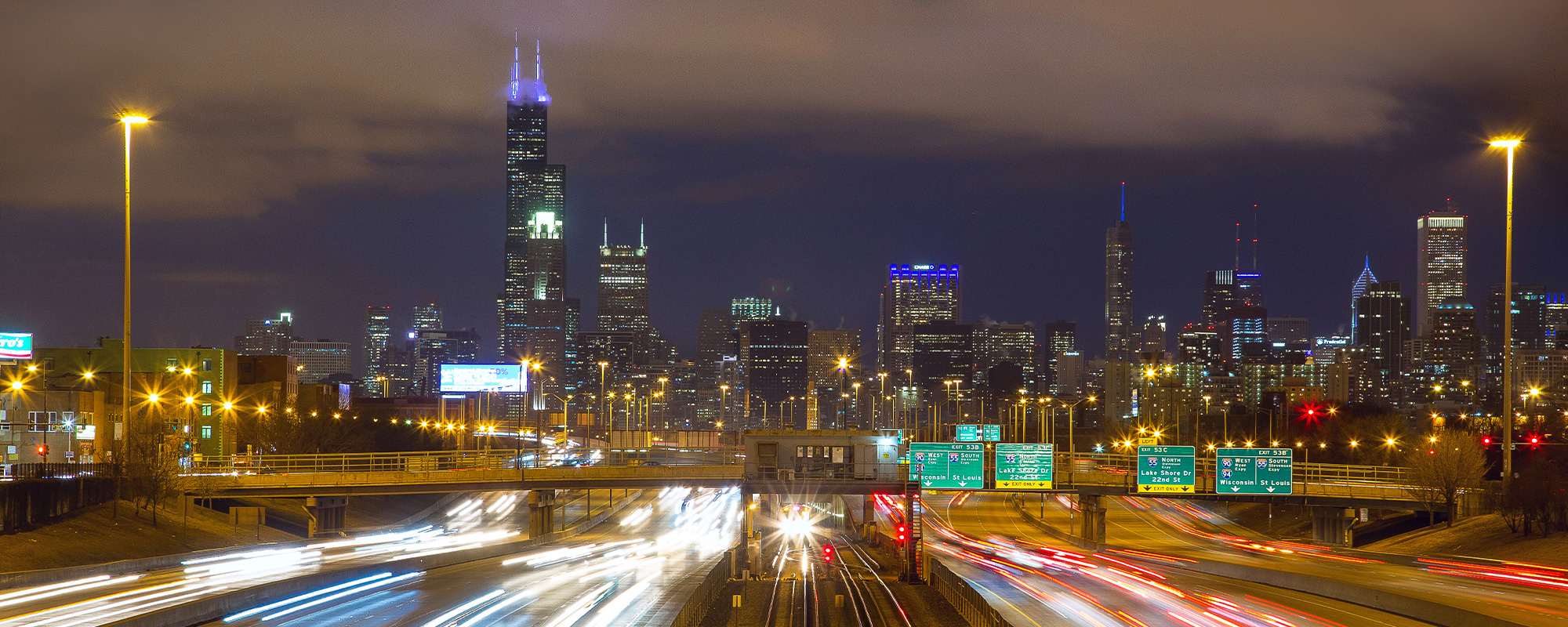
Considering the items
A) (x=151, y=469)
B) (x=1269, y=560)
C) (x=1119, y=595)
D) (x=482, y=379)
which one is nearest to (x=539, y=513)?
(x=151, y=469)

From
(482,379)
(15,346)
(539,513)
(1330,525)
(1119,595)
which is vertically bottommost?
(1330,525)

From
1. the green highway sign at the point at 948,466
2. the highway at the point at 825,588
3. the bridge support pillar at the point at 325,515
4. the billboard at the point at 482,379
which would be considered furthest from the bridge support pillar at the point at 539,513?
the billboard at the point at 482,379

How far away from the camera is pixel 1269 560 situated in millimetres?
60969

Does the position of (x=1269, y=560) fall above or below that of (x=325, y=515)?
below

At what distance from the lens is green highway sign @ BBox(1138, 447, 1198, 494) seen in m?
59.3

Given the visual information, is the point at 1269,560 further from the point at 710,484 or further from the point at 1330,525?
the point at 710,484

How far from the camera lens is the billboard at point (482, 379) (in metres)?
138

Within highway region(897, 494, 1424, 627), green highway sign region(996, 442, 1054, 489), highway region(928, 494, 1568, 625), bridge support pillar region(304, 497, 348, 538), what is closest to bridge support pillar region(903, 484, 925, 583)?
highway region(897, 494, 1424, 627)

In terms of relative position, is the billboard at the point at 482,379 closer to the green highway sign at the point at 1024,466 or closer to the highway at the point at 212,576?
the highway at the point at 212,576

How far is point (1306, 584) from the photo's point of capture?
4347 centimetres

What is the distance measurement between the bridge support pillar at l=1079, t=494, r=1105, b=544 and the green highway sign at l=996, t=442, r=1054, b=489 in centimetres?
1276

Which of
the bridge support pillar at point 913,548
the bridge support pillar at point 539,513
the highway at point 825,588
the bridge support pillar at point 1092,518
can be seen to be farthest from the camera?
the bridge support pillar at point 539,513

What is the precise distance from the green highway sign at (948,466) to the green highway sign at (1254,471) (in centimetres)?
1139

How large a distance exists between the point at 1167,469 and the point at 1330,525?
19.2 m
